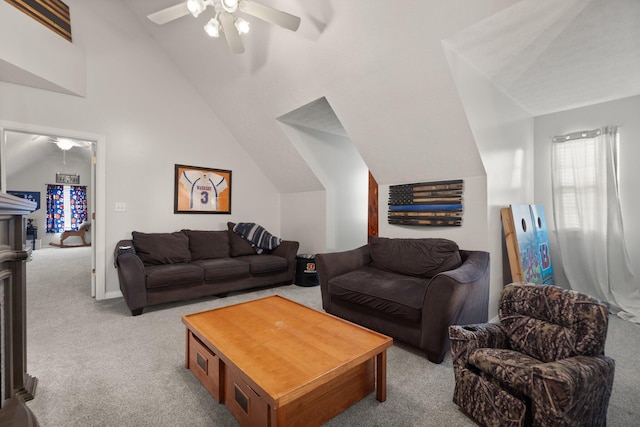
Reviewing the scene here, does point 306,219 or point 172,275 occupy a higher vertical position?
point 306,219

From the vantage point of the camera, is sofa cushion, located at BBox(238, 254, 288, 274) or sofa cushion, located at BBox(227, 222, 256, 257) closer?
sofa cushion, located at BBox(238, 254, 288, 274)

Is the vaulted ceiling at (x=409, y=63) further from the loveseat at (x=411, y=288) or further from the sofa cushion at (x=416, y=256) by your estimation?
the loveseat at (x=411, y=288)

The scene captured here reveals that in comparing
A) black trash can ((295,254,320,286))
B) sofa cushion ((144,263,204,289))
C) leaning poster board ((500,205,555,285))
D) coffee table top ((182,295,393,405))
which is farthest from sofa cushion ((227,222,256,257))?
leaning poster board ((500,205,555,285))

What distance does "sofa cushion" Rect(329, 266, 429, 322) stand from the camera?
7.45ft

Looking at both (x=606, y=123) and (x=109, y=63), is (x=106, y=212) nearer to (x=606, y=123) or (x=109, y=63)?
(x=109, y=63)

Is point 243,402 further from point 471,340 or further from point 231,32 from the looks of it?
point 231,32

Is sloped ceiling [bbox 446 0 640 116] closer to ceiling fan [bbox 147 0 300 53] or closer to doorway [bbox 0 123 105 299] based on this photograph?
ceiling fan [bbox 147 0 300 53]

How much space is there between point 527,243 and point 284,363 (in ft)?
9.64

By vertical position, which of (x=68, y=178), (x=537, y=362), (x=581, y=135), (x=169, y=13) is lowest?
(x=537, y=362)

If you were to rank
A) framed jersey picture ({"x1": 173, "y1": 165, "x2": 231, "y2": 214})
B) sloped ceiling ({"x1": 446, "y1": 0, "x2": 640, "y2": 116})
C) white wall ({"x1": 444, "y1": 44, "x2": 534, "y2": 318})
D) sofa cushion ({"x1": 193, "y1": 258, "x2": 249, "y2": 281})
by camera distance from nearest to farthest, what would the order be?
sloped ceiling ({"x1": 446, "y1": 0, "x2": 640, "y2": 116}), white wall ({"x1": 444, "y1": 44, "x2": 534, "y2": 318}), sofa cushion ({"x1": 193, "y1": 258, "x2": 249, "y2": 281}), framed jersey picture ({"x1": 173, "y1": 165, "x2": 231, "y2": 214})

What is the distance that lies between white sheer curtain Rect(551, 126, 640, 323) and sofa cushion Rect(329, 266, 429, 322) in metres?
2.39

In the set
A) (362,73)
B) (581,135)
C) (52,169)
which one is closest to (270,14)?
(362,73)

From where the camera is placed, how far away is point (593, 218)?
→ 3.51m

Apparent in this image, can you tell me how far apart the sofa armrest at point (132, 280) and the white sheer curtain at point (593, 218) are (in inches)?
196
